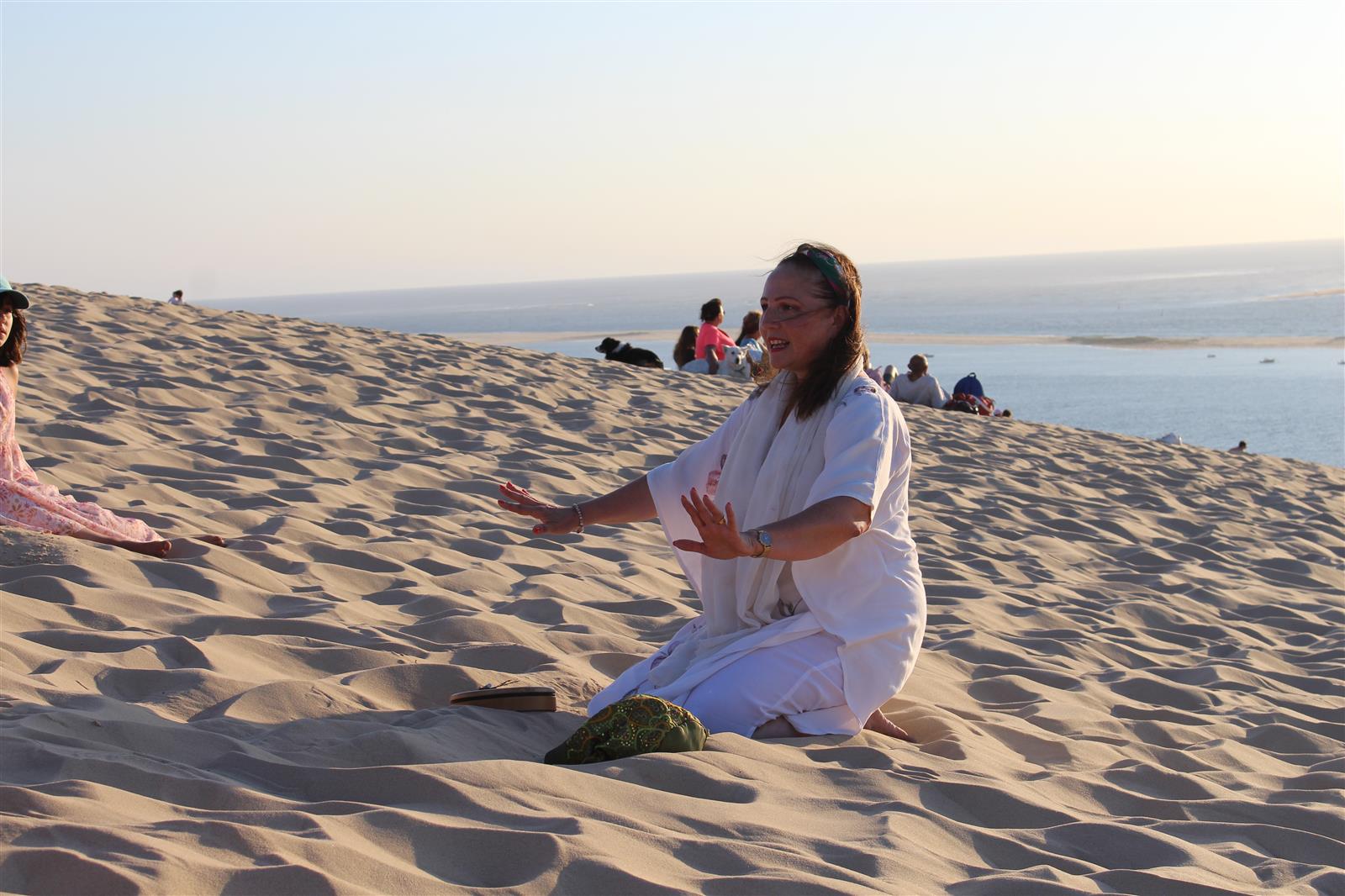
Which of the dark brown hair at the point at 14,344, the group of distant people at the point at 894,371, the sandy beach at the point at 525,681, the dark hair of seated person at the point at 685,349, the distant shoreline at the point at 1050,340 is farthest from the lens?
the distant shoreline at the point at 1050,340

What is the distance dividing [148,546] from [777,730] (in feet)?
7.87

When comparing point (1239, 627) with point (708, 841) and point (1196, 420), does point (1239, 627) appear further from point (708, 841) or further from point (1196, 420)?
point (1196, 420)

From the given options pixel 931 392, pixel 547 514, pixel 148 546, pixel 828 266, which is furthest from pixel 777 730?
pixel 931 392

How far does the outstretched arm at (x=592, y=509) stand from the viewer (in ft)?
11.7

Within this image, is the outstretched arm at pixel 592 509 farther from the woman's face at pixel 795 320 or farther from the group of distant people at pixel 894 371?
the group of distant people at pixel 894 371

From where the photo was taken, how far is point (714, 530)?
2.83 metres

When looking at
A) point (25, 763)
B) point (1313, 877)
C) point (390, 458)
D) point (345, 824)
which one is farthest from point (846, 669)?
point (390, 458)

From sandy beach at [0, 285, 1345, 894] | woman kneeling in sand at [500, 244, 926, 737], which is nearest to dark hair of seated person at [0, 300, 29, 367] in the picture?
sandy beach at [0, 285, 1345, 894]

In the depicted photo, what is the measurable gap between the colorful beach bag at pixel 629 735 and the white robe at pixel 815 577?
0.95ft

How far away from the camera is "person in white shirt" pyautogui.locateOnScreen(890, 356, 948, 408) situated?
13.8 m

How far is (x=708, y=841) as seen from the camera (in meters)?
2.47

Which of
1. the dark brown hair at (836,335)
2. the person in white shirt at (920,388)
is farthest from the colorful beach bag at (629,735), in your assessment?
the person in white shirt at (920,388)

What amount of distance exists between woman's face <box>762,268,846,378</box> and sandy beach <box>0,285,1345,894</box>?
1.02 metres

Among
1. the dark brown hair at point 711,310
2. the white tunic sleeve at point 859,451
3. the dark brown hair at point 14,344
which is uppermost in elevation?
the dark brown hair at point 711,310
